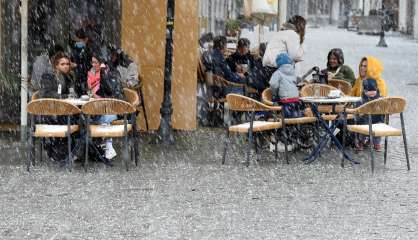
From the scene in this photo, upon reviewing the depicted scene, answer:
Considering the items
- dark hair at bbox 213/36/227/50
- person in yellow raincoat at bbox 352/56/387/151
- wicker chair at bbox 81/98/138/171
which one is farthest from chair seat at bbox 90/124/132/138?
dark hair at bbox 213/36/227/50

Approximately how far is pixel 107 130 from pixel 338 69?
13.2 feet

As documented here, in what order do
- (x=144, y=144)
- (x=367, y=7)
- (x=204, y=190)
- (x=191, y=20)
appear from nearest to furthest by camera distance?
1. (x=204, y=190)
2. (x=144, y=144)
3. (x=191, y=20)
4. (x=367, y=7)

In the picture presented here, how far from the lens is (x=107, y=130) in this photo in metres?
11.3

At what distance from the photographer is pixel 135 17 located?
1459 centimetres

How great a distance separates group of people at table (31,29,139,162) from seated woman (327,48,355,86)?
2599mm

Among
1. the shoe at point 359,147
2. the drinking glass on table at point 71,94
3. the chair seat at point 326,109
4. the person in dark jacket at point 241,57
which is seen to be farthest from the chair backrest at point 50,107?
the person in dark jacket at point 241,57

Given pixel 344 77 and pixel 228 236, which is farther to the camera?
pixel 344 77

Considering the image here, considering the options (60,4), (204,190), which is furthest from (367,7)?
(204,190)

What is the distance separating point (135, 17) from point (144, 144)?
214 cm

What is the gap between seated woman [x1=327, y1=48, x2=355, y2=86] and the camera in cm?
1388

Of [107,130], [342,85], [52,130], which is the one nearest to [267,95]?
[342,85]

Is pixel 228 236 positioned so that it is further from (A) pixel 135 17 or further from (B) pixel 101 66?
(A) pixel 135 17

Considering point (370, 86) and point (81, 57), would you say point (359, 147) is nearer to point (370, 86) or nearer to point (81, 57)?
point (370, 86)

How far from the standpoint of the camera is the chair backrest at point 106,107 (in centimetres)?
1097
